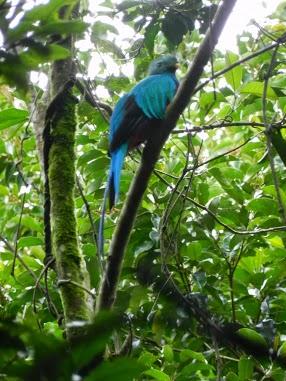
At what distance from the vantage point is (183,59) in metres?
4.12

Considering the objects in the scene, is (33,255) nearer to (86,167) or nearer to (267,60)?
(86,167)

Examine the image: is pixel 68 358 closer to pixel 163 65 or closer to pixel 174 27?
pixel 174 27

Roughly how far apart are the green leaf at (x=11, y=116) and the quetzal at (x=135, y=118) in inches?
17.1

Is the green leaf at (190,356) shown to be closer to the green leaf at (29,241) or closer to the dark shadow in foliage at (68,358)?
the green leaf at (29,241)

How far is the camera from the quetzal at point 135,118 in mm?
2891

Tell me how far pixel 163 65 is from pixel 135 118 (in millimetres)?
585

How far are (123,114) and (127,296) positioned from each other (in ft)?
2.82

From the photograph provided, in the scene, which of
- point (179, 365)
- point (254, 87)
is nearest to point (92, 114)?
point (254, 87)

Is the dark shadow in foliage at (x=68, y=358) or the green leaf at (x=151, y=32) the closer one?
the dark shadow in foliage at (x=68, y=358)

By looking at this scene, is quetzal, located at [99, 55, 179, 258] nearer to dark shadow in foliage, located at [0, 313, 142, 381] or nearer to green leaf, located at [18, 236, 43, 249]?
green leaf, located at [18, 236, 43, 249]

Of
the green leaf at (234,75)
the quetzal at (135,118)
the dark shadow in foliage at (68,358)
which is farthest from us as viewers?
the green leaf at (234,75)

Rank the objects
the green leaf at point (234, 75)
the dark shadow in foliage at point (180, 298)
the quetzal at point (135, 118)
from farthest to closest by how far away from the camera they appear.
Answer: the green leaf at point (234, 75)
the quetzal at point (135, 118)
the dark shadow in foliage at point (180, 298)

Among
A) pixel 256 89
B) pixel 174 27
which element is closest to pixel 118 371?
pixel 174 27

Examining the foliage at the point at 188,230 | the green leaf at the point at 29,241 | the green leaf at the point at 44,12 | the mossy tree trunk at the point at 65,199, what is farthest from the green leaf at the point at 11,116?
the green leaf at the point at 44,12
